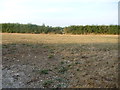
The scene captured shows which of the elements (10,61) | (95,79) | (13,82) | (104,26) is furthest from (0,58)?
(104,26)

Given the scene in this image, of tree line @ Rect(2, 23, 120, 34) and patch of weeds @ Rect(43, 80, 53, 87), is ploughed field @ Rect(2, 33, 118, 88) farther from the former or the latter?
tree line @ Rect(2, 23, 120, 34)

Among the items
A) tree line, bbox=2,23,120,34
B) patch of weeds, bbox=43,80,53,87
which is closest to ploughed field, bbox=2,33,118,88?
patch of weeds, bbox=43,80,53,87

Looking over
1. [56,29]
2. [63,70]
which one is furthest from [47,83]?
[56,29]

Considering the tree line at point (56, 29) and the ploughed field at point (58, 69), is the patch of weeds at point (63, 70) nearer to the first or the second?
the ploughed field at point (58, 69)

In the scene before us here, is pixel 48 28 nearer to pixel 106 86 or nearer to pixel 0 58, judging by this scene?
pixel 0 58

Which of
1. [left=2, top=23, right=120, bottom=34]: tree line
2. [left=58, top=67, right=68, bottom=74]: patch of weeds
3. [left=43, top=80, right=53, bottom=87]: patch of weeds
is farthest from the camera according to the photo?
[left=2, top=23, right=120, bottom=34]: tree line

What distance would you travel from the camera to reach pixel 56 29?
19.1 metres

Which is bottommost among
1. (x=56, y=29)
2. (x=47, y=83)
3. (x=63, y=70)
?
(x=47, y=83)

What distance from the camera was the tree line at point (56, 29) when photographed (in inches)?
732

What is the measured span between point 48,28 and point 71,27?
220 cm

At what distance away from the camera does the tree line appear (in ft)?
61.0

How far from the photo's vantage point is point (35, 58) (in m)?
5.53

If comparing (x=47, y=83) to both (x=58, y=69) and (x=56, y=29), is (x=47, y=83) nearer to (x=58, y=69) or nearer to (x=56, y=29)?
(x=58, y=69)

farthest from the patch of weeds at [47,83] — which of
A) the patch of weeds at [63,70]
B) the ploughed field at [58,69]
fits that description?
the patch of weeds at [63,70]
